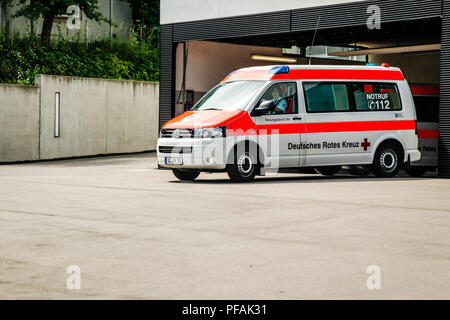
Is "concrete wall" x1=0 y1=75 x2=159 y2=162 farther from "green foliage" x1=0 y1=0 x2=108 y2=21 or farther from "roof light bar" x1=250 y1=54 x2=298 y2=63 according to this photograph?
"roof light bar" x1=250 y1=54 x2=298 y2=63

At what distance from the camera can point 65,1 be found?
1183 inches

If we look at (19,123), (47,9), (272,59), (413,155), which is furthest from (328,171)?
(47,9)

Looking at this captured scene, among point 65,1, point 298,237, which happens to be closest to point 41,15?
point 65,1

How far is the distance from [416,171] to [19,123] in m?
12.1

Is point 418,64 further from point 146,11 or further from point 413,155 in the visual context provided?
point 146,11

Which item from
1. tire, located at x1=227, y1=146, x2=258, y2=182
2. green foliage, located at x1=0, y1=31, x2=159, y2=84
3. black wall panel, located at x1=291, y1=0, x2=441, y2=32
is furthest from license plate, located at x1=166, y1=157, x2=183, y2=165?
green foliage, located at x1=0, y1=31, x2=159, y2=84

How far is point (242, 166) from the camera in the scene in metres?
16.7

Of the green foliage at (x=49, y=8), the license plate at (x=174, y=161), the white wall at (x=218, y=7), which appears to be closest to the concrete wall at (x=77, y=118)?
the green foliage at (x=49, y=8)

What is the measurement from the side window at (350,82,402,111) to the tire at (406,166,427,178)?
2.02m

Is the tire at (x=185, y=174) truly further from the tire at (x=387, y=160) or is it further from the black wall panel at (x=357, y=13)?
the black wall panel at (x=357, y=13)

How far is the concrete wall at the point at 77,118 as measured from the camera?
25828 mm

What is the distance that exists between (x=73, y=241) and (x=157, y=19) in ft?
102
